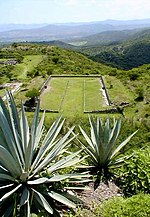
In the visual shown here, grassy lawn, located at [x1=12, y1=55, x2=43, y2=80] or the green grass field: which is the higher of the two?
the green grass field

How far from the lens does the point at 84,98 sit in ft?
88.8

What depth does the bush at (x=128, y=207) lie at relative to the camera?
425cm

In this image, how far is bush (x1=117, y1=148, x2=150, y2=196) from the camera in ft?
17.2

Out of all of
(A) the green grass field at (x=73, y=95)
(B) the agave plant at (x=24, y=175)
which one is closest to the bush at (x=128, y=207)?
(B) the agave plant at (x=24, y=175)

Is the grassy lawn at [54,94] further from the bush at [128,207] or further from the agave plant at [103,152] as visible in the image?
the bush at [128,207]

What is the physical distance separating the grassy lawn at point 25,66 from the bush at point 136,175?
36483mm

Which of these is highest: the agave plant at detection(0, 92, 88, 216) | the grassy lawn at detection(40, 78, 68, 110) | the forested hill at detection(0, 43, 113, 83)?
the agave plant at detection(0, 92, 88, 216)

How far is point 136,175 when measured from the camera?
5332mm

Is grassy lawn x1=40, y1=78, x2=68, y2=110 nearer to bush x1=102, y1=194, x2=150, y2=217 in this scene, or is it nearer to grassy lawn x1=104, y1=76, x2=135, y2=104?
grassy lawn x1=104, y1=76, x2=135, y2=104

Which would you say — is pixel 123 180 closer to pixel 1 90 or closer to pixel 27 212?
pixel 27 212

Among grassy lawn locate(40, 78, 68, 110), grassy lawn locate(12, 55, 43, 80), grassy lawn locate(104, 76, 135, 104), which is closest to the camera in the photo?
grassy lawn locate(40, 78, 68, 110)

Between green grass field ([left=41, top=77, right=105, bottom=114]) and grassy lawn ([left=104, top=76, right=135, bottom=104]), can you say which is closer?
green grass field ([left=41, top=77, right=105, bottom=114])

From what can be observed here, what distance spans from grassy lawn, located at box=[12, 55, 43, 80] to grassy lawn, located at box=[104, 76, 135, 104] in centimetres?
1375

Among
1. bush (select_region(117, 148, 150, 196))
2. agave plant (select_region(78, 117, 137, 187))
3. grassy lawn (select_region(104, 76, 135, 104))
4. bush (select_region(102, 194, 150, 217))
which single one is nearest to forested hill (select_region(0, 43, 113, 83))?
grassy lawn (select_region(104, 76, 135, 104))
